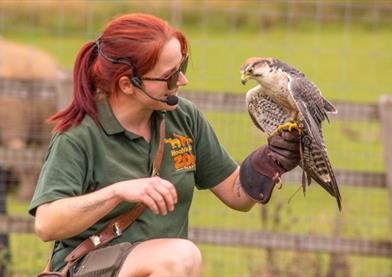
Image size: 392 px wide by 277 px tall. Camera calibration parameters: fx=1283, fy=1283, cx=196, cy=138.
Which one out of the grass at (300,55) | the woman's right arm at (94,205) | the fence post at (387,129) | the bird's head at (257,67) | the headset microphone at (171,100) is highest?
the bird's head at (257,67)

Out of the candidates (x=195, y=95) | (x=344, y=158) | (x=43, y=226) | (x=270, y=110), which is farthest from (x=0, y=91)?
(x=344, y=158)

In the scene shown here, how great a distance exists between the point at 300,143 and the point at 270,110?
0.35 m

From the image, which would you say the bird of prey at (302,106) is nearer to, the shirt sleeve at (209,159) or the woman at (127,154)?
the woman at (127,154)

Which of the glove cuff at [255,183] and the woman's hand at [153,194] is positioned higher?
the woman's hand at [153,194]

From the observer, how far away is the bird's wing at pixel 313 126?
5648 mm

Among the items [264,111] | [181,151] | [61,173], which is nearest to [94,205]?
[61,173]

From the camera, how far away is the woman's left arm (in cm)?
575

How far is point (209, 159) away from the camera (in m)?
5.74

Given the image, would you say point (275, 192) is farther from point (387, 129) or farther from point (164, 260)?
point (164, 260)

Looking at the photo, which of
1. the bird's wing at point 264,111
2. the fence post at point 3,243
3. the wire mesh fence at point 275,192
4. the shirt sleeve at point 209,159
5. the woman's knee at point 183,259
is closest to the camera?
the woman's knee at point 183,259

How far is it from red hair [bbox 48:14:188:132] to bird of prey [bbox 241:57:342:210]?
0.47m

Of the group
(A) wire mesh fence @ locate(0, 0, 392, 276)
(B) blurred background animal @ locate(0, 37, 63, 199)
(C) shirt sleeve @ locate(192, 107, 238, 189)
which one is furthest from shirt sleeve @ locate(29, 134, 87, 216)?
(B) blurred background animal @ locate(0, 37, 63, 199)

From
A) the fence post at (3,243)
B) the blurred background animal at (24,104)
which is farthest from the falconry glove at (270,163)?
the blurred background animal at (24,104)

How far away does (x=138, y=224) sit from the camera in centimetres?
536
